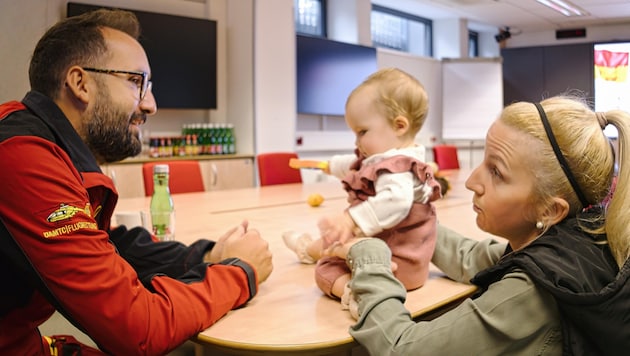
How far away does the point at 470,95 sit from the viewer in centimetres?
851

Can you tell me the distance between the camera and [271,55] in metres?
5.93

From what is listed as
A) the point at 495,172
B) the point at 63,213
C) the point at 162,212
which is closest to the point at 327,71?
the point at 162,212

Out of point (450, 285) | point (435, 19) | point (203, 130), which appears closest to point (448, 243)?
point (450, 285)

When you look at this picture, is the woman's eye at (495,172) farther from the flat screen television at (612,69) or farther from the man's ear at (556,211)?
the flat screen television at (612,69)

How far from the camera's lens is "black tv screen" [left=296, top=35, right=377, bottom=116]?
647 cm

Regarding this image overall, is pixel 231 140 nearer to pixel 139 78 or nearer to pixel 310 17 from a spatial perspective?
pixel 310 17

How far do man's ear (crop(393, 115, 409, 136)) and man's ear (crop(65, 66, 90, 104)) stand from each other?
0.76 meters

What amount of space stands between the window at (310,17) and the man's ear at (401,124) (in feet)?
19.1

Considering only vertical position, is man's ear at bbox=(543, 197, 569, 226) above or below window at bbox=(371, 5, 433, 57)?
below

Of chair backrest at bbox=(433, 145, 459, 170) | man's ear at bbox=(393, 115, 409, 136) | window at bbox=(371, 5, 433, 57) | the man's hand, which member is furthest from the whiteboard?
the man's hand

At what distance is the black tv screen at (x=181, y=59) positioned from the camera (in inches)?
206

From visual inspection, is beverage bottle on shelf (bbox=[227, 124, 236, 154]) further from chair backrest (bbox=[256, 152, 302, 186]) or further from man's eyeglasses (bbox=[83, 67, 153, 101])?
man's eyeglasses (bbox=[83, 67, 153, 101])

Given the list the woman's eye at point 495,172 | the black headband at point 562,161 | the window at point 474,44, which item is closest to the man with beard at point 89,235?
the woman's eye at point 495,172

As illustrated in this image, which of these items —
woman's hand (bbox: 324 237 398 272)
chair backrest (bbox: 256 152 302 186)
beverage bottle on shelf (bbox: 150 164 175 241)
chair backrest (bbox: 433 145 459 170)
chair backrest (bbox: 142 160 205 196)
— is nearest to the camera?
woman's hand (bbox: 324 237 398 272)
